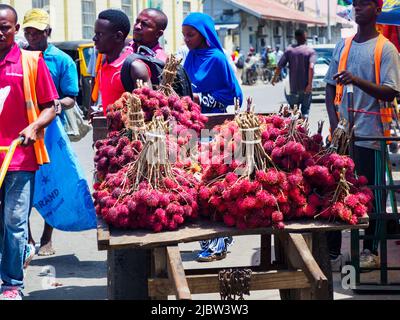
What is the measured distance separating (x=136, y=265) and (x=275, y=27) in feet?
188

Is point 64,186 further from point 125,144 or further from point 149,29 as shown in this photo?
point 125,144

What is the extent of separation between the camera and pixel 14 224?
520 centimetres

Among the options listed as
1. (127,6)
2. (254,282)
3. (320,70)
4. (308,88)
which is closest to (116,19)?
(254,282)

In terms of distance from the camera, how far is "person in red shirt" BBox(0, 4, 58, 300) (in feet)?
17.0

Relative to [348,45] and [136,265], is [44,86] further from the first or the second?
[348,45]

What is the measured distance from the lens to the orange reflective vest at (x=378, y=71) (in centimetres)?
579

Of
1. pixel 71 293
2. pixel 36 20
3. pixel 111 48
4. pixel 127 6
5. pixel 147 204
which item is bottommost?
pixel 71 293

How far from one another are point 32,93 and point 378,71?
2358 mm

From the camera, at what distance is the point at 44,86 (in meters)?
5.31

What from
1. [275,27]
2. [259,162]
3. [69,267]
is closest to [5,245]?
[69,267]

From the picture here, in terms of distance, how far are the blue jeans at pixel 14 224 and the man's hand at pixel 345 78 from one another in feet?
6.87

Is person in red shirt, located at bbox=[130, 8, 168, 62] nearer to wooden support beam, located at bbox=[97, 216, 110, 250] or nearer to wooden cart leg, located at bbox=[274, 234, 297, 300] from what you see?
wooden cart leg, located at bbox=[274, 234, 297, 300]

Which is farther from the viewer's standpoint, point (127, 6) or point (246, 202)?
point (127, 6)

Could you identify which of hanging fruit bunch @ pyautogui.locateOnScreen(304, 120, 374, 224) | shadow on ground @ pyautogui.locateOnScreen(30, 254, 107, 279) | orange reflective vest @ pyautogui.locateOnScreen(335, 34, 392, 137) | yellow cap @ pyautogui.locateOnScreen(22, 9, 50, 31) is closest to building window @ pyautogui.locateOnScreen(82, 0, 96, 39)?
yellow cap @ pyautogui.locateOnScreen(22, 9, 50, 31)
